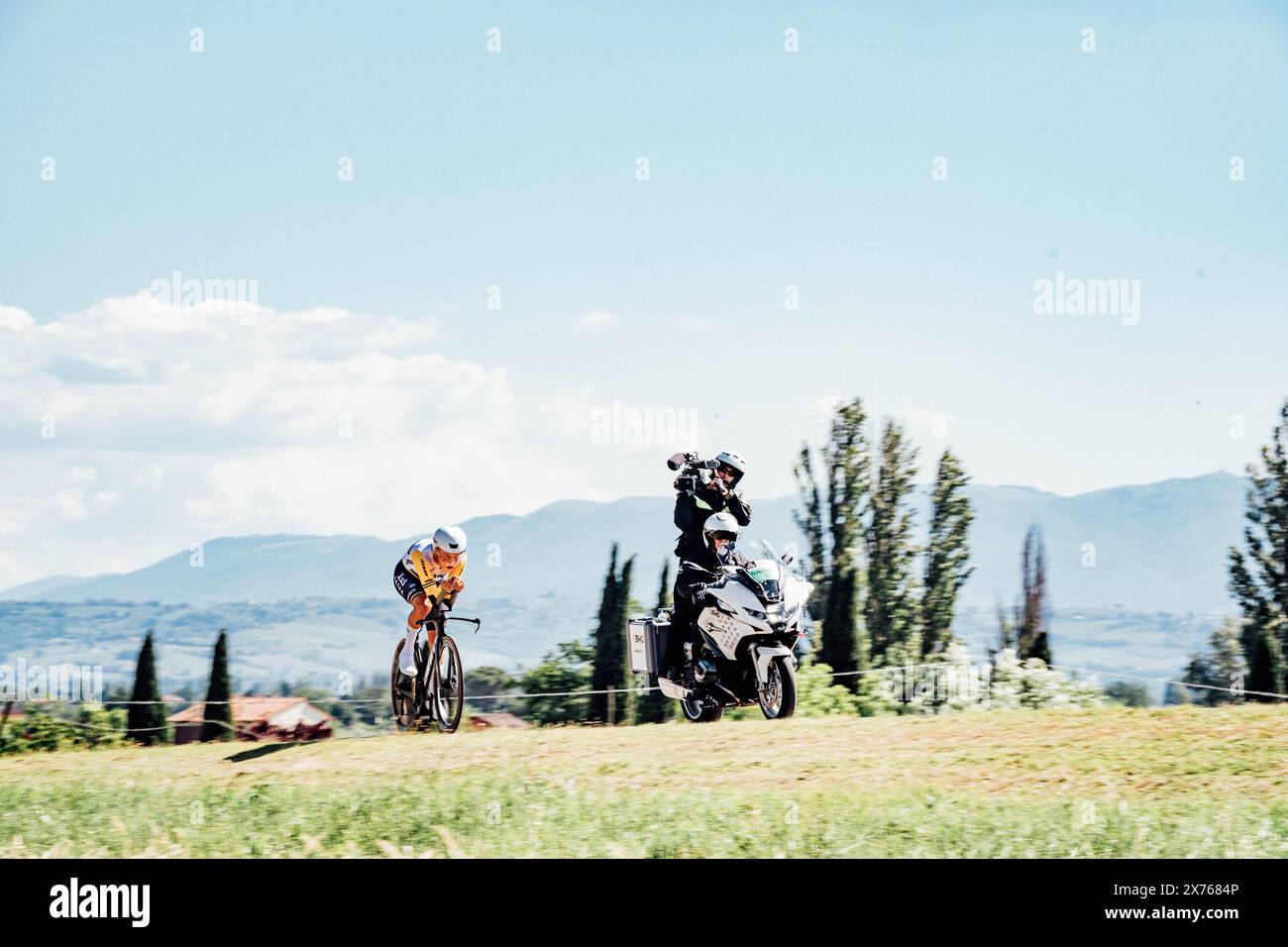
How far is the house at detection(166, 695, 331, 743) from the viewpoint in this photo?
18.4 meters

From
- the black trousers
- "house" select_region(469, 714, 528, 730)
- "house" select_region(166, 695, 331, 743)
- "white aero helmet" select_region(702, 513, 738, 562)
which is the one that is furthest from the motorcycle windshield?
"house" select_region(469, 714, 528, 730)

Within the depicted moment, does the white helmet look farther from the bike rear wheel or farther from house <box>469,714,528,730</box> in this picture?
house <box>469,714,528,730</box>

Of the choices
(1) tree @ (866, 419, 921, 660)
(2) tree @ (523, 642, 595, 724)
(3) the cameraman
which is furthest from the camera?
(1) tree @ (866, 419, 921, 660)

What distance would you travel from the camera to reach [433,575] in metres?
11.8

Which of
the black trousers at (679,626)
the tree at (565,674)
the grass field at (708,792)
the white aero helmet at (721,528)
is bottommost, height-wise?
the tree at (565,674)

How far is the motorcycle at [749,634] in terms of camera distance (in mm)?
11008

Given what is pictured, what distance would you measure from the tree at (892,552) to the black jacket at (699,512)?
77.4 feet

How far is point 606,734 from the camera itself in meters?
13.0

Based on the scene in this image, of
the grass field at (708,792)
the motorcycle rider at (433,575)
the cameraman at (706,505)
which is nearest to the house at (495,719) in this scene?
the grass field at (708,792)

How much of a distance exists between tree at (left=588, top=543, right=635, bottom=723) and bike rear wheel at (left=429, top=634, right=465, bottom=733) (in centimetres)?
1319

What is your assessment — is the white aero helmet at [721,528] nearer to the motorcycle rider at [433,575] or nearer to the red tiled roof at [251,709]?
the motorcycle rider at [433,575]

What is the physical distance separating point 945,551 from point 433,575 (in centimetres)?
2768
